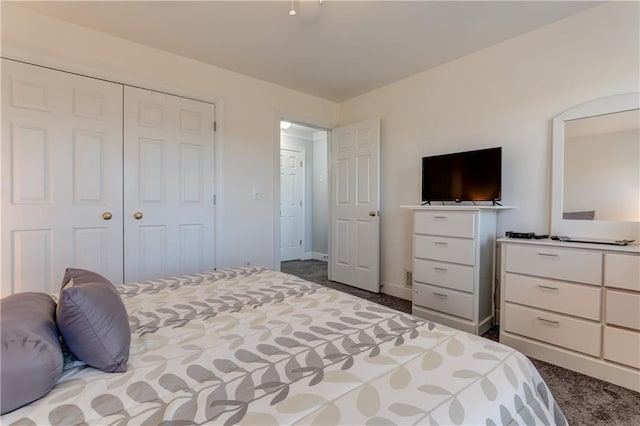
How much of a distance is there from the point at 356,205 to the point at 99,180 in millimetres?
2659

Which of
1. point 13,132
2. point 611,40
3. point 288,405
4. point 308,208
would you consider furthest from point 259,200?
point 611,40

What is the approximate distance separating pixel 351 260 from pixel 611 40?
3.06 metres

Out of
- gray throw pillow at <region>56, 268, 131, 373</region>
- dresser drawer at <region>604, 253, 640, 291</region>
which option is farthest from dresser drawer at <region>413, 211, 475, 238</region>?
gray throw pillow at <region>56, 268, 131, 373</region>

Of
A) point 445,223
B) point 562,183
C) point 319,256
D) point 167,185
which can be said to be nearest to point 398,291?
point 445,223

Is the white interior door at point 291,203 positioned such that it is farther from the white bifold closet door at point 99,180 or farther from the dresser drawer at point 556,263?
the dresser drawer at point 556,263

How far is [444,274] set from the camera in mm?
2656

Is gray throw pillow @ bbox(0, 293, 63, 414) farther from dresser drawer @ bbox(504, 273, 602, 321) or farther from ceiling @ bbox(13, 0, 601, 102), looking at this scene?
dresser drawer @ bbox(504, 273, 602, 321)

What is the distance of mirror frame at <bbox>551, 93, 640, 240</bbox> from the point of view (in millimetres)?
2057

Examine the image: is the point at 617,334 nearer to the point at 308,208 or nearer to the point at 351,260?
the point at 351,260

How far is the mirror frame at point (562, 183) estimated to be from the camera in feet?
6.75

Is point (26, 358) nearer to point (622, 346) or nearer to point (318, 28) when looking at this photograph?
point (318, 28)

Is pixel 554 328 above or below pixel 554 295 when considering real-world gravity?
below

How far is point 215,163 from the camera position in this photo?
3195 mm

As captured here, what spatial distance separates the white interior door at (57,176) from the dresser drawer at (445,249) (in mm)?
2691
